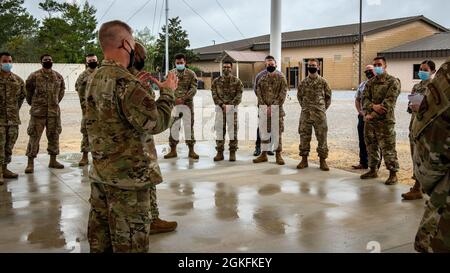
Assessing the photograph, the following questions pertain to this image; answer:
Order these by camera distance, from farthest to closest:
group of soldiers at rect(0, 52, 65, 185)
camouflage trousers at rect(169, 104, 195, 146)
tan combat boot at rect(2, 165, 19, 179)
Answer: camouflage trousers at rect(169, 104, 195, 146)
tan combat boot at rect(2, 165, 19, 179)
group of soldiers at rect(0, 52, 65, 185)

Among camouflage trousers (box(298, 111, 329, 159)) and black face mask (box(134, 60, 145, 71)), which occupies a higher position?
black face mask (box(134, 60, 145, 71))

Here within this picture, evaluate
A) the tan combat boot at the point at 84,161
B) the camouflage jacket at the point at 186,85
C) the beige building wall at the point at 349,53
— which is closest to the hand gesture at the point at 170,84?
the tan combat boot at the point at 84,161

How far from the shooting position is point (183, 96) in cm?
824

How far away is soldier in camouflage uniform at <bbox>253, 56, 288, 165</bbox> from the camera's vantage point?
7758mm

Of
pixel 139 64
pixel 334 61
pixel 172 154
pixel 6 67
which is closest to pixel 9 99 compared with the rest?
pixel 6 67

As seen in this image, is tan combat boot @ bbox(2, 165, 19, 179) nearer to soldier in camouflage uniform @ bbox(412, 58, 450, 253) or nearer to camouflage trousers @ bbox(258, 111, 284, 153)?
camouflage trousers @ bbox(258, 111, 284, 153)

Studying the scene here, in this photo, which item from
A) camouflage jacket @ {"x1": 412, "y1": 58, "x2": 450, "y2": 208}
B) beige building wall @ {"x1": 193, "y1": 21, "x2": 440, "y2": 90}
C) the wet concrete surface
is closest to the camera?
camouflage jacket @ {"x1": 412, "y1": 58, "x2": 450, "y2": 208}

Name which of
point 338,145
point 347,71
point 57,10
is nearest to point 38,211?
point 338,145

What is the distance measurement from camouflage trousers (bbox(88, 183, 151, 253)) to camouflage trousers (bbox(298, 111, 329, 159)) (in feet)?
16.3

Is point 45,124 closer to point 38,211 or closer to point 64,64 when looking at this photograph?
point 38,211

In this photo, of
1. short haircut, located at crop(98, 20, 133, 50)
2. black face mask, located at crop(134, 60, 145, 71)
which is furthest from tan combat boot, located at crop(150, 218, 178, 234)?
short haircut, located at crop(98, 20, 133, 50)

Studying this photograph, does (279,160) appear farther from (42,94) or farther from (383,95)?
(42,94)

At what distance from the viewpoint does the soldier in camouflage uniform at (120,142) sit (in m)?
2.43
